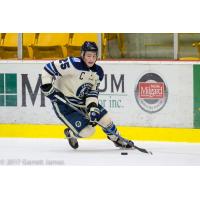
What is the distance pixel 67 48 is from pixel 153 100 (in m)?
0.92

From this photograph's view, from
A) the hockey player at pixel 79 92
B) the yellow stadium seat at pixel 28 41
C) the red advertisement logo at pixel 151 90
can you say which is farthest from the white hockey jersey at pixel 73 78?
the yellow stadium seat at pixel 28 41

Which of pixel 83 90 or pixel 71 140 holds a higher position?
pixel 83 90

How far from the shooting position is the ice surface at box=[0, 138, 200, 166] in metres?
8.00

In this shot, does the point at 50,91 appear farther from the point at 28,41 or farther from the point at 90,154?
the point at 28,41

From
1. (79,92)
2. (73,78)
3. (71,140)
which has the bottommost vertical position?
(71,140)

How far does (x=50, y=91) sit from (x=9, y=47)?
1250 millimetres

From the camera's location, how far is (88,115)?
8391 millimetres

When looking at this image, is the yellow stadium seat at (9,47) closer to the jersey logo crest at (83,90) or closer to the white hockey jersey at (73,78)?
the white hockey jersey at (73,78)

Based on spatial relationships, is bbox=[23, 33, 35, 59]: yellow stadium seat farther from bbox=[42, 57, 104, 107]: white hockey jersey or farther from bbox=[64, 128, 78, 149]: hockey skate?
bbox=[64, 128, 78, 149]: hockey skate

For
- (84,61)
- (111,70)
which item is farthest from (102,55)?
(84,61)

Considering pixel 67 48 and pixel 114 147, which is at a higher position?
pixel 67 48

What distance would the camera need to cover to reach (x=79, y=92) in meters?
8.36

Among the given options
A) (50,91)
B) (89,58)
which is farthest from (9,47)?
(89,58)

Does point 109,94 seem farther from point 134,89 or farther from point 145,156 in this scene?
point 145,156
